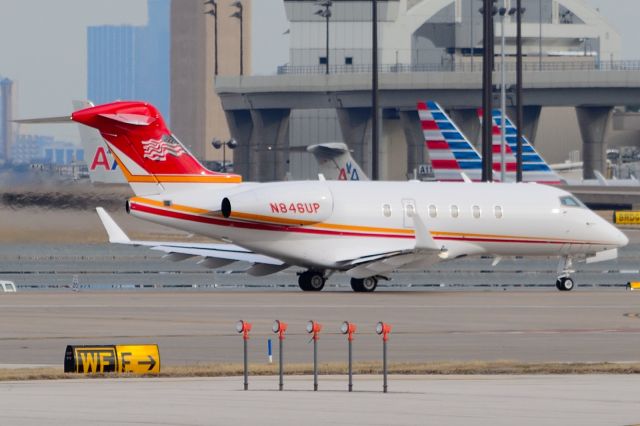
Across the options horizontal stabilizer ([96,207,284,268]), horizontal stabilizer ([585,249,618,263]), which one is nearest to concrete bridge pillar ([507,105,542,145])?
horizontal stabilizer ([585,249,618,263])

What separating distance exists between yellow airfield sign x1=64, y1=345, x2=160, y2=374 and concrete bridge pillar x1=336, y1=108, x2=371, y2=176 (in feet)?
334

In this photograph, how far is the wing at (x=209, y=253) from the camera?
4206cm

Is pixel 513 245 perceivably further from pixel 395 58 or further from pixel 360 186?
pixel 395 58

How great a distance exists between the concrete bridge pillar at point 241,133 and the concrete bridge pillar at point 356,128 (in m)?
9.46

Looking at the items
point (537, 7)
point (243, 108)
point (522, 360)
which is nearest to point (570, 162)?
point (537, 7)

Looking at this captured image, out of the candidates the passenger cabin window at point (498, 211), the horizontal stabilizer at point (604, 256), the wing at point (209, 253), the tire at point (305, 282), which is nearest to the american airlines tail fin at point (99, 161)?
the wing at point (209, 253)

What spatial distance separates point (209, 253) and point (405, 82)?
79.1m

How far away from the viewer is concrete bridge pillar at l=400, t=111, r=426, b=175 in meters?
126

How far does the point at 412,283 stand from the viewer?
48.8 metres

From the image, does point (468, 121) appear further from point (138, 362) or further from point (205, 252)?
point (138, 362)

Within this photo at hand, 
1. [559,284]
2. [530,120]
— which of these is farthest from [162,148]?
[530,120]

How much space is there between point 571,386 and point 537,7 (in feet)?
448

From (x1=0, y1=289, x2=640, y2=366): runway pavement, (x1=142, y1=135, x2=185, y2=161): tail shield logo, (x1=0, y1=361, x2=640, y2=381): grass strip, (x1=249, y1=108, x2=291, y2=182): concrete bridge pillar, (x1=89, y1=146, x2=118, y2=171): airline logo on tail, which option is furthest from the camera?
(x1=249, y1=108, x2=291, y2=182): concrete bridge pillar

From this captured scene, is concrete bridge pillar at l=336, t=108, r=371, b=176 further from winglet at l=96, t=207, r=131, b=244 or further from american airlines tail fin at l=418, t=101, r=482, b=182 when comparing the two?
winglet at l=96, t=207, r=131, b=244
